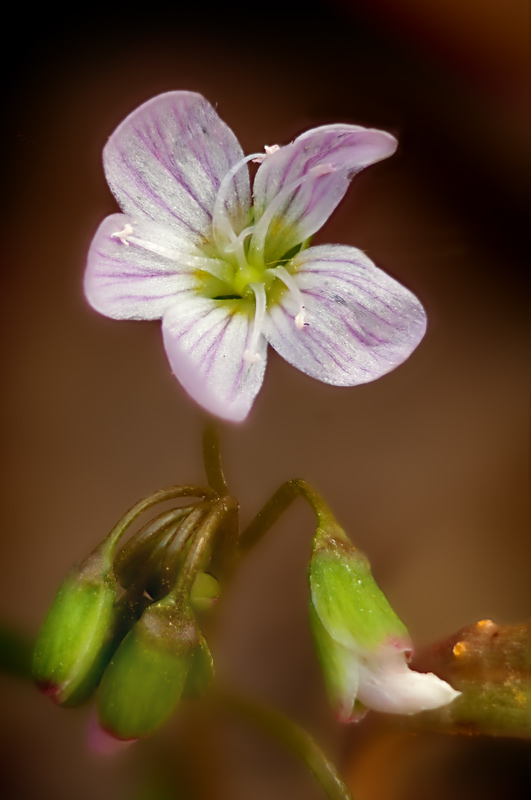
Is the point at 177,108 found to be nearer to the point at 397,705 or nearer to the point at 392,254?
the point at 397,705

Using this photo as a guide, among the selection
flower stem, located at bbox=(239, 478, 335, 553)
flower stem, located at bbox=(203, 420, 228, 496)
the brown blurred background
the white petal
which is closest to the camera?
the white petal

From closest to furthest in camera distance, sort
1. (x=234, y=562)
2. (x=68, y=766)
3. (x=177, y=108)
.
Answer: (x=177, y=108)
(x=234, y=562)
(x=68, y=766)

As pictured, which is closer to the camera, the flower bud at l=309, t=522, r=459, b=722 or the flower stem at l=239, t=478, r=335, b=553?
the flower bud at l=309, t=522, r=459, b=722

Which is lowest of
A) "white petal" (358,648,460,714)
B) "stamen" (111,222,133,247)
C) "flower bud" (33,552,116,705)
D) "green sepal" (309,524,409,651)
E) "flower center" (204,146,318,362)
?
"white petal" (358,648,460,714)

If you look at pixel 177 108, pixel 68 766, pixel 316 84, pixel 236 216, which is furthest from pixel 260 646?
pixel 316 84

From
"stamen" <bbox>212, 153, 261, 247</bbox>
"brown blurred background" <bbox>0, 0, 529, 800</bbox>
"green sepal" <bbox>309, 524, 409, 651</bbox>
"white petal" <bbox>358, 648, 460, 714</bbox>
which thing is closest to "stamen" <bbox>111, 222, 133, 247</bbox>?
"stamen" <bbox>212, 153, 261, 247</bbox>

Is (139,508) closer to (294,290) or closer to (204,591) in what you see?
(204,591)

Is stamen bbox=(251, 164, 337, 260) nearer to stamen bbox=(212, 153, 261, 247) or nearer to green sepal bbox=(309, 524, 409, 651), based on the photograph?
stamen bbox=(212, 153, 261, 247)
